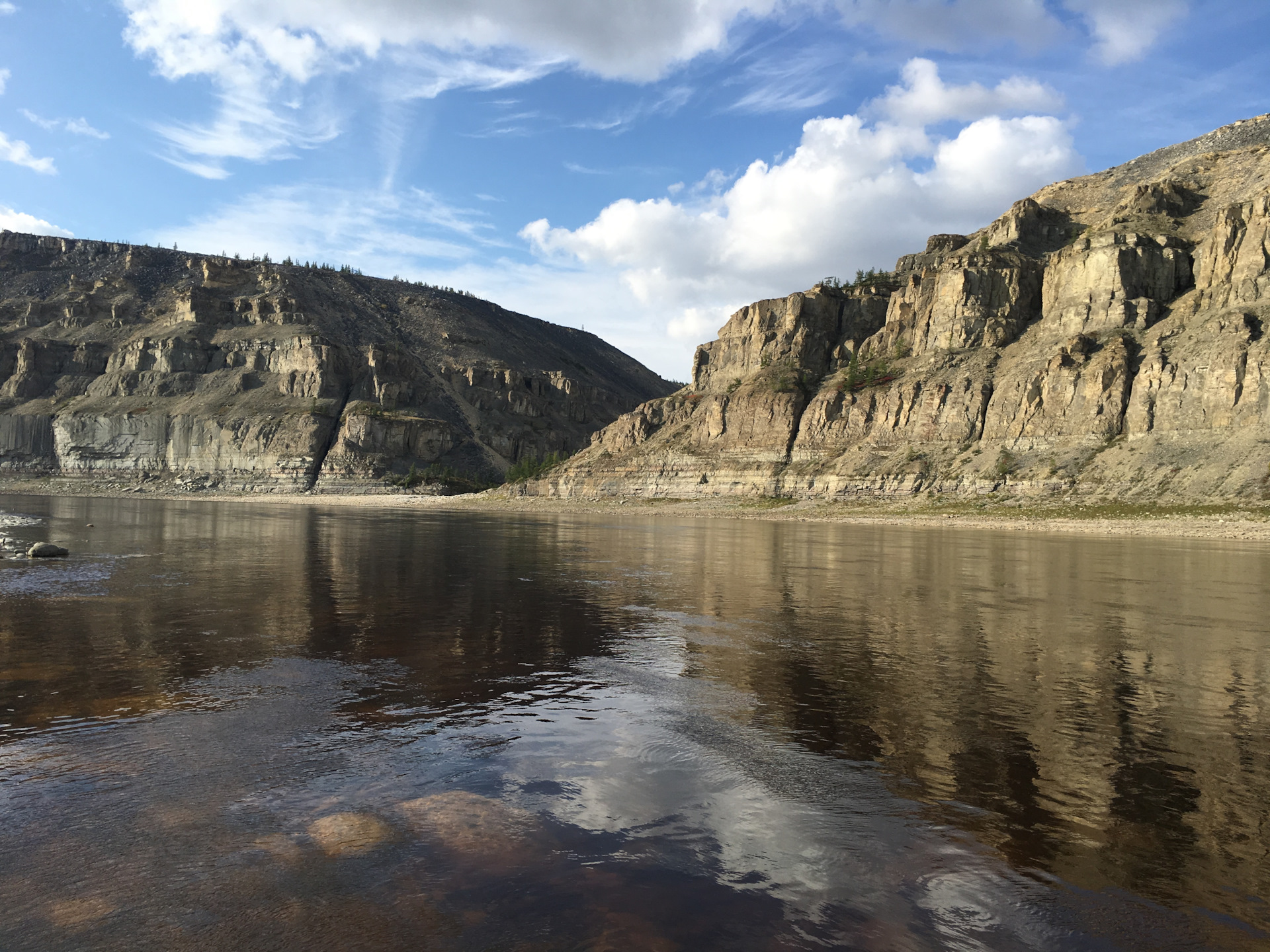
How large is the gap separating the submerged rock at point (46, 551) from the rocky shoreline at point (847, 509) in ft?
229

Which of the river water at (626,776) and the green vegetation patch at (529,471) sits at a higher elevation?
the green vegetation patch at (529,471)

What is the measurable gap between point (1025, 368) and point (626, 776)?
361 ft

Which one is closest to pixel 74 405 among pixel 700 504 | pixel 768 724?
pixel 700 504

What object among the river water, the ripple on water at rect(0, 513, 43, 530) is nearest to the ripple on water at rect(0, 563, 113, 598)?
the river water

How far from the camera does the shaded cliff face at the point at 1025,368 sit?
8544 cm

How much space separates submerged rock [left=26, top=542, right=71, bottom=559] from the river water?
38.7 ft

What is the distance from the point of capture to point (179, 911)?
21.6ft

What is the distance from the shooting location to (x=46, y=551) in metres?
34.5

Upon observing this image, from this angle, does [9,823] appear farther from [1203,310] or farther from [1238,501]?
[1203,310]

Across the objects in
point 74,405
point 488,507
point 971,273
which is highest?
point 971,273

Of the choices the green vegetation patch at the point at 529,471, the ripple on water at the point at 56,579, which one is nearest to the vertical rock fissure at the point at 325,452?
the green vegetation patch at the point at 529,471

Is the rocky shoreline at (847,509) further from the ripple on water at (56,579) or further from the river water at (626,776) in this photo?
the ripple on water at (56,579)

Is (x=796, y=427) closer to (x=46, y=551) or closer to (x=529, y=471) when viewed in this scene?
(x=529, y=471)

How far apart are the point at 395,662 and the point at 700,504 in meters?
107
